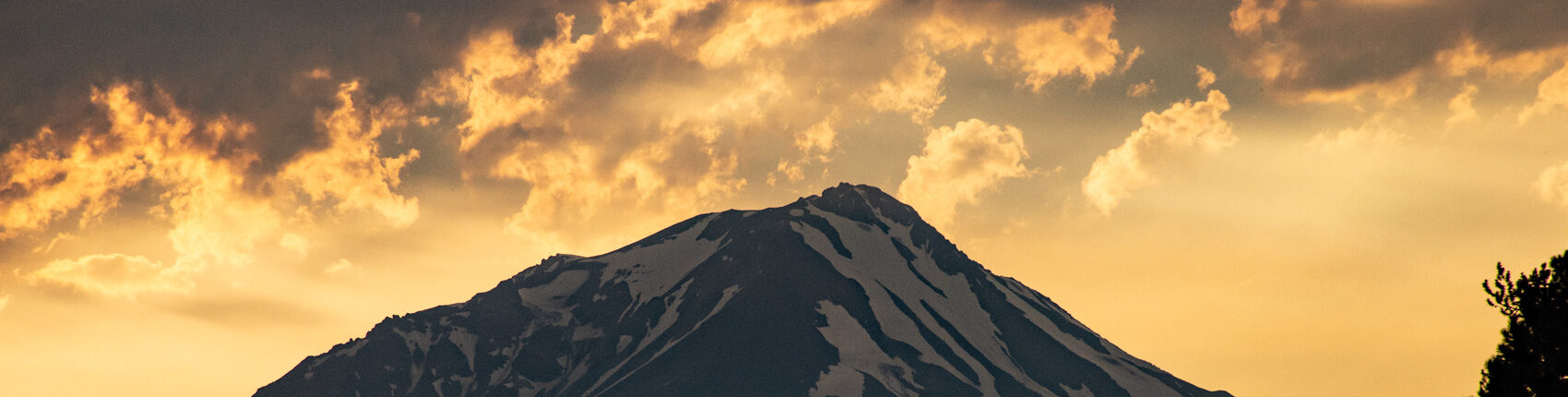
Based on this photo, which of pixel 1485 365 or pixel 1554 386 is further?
pixel 1485 365

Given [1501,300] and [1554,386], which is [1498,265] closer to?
[1501,300]

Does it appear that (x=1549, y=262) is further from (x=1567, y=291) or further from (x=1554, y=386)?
(x=1554, y=386)

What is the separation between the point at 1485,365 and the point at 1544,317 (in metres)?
2.62

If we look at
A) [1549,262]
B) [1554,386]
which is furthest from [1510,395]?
[1549,262]

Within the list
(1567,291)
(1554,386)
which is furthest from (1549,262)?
(1554,386)

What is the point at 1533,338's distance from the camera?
168 ft

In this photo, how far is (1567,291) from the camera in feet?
167

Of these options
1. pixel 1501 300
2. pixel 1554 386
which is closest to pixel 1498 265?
pixel 1501 300

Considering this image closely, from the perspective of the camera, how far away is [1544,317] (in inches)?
2005

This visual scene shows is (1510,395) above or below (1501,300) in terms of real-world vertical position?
below

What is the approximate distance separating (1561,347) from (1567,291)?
201cm

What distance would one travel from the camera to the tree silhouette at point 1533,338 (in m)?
49.8

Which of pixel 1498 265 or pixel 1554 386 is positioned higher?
pixel 1498 265

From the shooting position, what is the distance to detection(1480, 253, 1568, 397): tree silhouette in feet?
163
